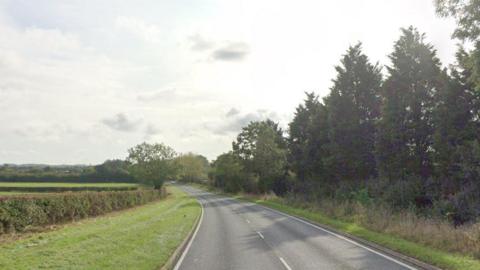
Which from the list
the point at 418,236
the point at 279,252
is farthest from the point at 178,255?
the point at 418,236

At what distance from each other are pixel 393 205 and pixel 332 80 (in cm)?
1775

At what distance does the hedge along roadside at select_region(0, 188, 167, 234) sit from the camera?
2319 cm

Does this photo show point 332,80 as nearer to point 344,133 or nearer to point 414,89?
point 344,133

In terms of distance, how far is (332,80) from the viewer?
139 feet

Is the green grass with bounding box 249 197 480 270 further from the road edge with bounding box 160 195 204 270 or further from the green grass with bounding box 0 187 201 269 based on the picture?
the green grass with bounding box 0 187 201 269

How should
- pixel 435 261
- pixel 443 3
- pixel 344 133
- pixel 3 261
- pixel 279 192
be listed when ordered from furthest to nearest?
pixel 279 192 → pixel 344 133 → pixel 443 3 → pixel 3 261 → pixel 435 261

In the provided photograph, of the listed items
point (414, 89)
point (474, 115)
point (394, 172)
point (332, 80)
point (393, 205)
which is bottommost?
point (393, 205)

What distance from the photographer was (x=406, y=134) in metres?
30.4

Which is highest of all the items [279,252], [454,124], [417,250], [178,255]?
[454,124]

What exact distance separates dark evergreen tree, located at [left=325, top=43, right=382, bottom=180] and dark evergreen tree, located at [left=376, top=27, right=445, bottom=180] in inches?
250

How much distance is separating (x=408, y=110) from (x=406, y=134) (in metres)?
1.85

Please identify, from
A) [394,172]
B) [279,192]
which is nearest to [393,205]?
[394,172]

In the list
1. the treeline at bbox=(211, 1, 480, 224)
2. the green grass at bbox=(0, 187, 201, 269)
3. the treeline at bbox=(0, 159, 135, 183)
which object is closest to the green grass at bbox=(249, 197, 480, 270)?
the treeline at bbox=(211, 1, 480, 224)

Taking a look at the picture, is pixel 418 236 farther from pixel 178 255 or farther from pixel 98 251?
pixel 98 251
